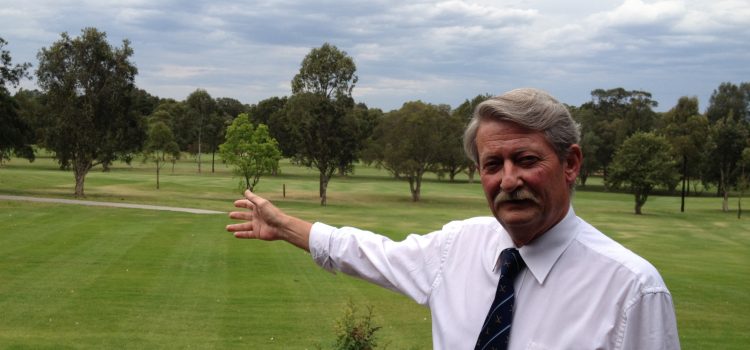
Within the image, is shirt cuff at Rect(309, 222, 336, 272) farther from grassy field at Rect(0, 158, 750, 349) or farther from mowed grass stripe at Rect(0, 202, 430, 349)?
mowed grass stripe at Rect(0, 202, 430, 349)

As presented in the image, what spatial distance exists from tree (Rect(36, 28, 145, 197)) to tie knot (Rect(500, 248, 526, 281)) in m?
56.2

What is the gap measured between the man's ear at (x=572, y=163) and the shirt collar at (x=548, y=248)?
22cm

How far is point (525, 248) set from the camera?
268 centimetres

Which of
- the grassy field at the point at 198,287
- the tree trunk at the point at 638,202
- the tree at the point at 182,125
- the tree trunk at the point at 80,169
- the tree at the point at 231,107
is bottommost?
the tree trunk at the point at 638,202

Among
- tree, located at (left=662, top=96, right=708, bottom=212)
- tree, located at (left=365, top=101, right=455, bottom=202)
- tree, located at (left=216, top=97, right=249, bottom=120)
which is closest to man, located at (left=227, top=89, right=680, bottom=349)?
tree, located at (left=365, top=101, right=455, bottom=202)

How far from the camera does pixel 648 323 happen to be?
2.40 meters

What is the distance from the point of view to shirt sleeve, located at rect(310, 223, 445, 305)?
305 centimetres

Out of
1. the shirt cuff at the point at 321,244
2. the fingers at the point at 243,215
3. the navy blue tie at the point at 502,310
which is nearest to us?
the navy blue tie at the point at 502,310

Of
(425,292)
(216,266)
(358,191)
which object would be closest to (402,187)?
(358,191)

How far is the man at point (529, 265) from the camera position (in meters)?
2.43

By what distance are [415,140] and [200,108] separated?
52.9 metres

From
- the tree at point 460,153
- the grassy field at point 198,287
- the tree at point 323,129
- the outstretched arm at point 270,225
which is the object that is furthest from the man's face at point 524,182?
the tree at point 323,129

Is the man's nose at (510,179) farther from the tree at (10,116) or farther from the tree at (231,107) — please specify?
the tree at (231,107)

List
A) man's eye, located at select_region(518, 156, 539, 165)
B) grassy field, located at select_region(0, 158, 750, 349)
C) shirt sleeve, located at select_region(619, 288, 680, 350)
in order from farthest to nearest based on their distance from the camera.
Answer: grassy field, located at select_region(0, 158, 750, 349), man's eye, located at select_region(518, 156, 539, 165), shirt sleeve, located at select_region(619, 288, 680, 350)
